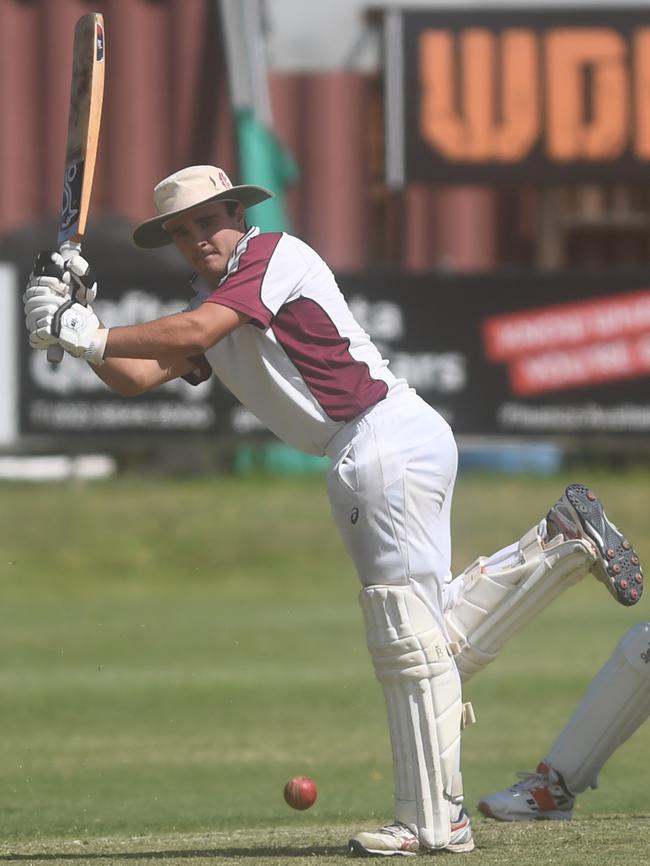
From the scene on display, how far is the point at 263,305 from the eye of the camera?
505 centimetres

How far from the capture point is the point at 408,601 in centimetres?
510

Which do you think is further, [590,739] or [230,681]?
[230,681]

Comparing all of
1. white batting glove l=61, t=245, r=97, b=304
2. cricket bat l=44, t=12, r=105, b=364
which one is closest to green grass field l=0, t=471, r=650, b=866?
white batting glove l=61, t=245, r=97, b=304

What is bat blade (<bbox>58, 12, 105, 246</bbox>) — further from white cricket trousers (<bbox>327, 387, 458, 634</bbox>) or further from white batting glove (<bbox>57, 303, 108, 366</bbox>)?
white cricket trousers (<bbox>327, 387, 458, 634</bbox>)

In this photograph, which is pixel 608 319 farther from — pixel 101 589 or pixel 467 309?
pixel 101 589

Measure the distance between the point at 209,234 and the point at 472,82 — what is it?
12.7 m

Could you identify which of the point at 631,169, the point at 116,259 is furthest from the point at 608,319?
the point at 116,259

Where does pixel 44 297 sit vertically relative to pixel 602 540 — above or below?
above

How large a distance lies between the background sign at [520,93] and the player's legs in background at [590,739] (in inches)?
488

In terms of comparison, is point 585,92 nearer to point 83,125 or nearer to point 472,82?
point 472,82

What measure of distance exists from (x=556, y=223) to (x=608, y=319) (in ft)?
9.83

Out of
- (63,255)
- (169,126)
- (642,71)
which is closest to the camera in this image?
(63,255)

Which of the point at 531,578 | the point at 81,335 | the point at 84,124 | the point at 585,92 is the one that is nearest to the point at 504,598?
the point at 531,578

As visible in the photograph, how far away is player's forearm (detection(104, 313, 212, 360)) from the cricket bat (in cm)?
39
